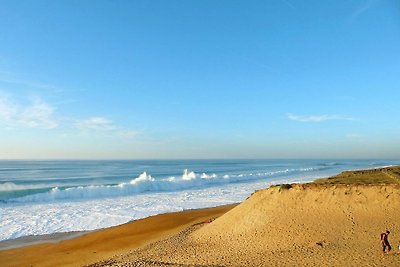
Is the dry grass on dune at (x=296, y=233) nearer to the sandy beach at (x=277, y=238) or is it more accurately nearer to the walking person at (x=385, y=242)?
the sandy beach at (x=277, y=238)

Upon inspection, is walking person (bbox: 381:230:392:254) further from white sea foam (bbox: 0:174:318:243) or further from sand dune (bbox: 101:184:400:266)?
white sea foam (bbox: 0:174:318:243)

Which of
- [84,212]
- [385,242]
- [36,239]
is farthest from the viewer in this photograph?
[84,212]

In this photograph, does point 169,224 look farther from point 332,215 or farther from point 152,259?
point 332,215

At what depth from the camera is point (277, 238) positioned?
1509 centimetres

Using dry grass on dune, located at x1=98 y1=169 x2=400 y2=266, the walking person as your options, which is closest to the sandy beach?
dry grass on dune, located at x1=98 y1=169 x2=400 y2=266

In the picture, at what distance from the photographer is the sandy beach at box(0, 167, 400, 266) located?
13.2m

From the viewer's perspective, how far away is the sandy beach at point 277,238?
13.2m

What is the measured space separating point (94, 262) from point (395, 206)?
42.7ft

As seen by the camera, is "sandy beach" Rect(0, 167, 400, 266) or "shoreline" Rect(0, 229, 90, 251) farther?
"shoreline" Rect(0, 229, 90, 251)

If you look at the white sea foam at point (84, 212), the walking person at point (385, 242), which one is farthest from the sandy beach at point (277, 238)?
the white sea foam at point (84, 212)

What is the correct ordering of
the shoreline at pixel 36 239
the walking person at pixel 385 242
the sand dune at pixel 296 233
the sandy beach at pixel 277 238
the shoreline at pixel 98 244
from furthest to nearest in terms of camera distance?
1. the shoreline at pixel 36 239
2. the shoreline at pixel 98 244
3. the sandy beach at pixel 277 238
4. the sand dune at pixel 296 233
5. the walking person at pixel 385 242

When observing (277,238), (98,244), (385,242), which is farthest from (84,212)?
(385,242)

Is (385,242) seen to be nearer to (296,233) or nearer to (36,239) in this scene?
(296,233)

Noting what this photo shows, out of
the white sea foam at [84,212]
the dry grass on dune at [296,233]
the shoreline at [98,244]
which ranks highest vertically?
the dry grass on dune at [296,233]
